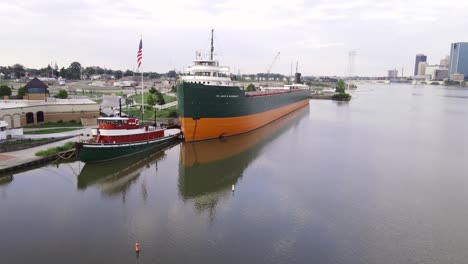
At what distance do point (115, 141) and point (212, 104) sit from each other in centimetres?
725

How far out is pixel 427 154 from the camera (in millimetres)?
23062

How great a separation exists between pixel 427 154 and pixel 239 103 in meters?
13.7

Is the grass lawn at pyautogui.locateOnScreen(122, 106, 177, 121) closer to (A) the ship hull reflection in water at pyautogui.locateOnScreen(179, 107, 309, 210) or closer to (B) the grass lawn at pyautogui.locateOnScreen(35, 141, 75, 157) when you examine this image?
(A) the ship hull reflection in water at pyautogui.locateOnScreen(179, 107, 309, 210)

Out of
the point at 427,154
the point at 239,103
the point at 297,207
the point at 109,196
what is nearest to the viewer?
the point at 297,207

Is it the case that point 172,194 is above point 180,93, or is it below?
below

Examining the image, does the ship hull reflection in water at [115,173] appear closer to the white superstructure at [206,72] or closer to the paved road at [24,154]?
the paved road at [24,154]

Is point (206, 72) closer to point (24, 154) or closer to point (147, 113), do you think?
point (147, 113)

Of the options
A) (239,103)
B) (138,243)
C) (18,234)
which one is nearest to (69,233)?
(18,234)

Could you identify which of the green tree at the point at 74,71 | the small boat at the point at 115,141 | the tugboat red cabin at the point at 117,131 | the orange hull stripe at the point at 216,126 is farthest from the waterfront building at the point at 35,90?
the green tree at the point at 74,71

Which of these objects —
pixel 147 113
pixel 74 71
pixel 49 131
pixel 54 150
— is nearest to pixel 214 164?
pixel 54 150

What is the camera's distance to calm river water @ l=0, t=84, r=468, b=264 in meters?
10.1

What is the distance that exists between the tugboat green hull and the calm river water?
1.53ft

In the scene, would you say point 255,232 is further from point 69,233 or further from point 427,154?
point 427,154

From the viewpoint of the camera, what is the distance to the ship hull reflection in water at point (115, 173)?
1565cm
